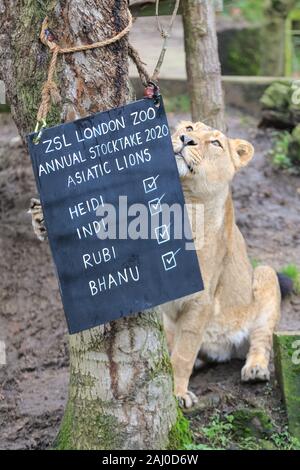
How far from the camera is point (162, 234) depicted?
159 inches

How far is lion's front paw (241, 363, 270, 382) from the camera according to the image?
5.53m

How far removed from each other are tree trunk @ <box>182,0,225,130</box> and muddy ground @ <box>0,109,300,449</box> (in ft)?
4.59

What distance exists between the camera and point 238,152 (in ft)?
18.9

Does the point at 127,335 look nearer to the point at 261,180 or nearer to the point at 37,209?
the point at 37,209

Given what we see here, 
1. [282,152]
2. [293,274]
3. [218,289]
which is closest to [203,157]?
[218,289]

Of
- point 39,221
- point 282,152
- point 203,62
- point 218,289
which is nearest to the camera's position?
point 39,221

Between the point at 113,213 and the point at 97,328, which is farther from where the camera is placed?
the point at 97,328

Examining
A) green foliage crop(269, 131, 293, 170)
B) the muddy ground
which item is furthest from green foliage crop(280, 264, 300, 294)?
green foliage crop(269, 131, 293, 170)

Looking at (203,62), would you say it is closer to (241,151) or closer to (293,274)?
(241,151)

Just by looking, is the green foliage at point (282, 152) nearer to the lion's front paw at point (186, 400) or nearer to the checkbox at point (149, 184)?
the lion's front paw at point (186, 400)

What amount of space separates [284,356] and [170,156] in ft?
5.18

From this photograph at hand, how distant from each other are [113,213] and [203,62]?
11.6 ft

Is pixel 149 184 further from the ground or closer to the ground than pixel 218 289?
further from the ground

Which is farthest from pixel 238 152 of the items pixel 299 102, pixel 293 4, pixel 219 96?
pixel 293 4
